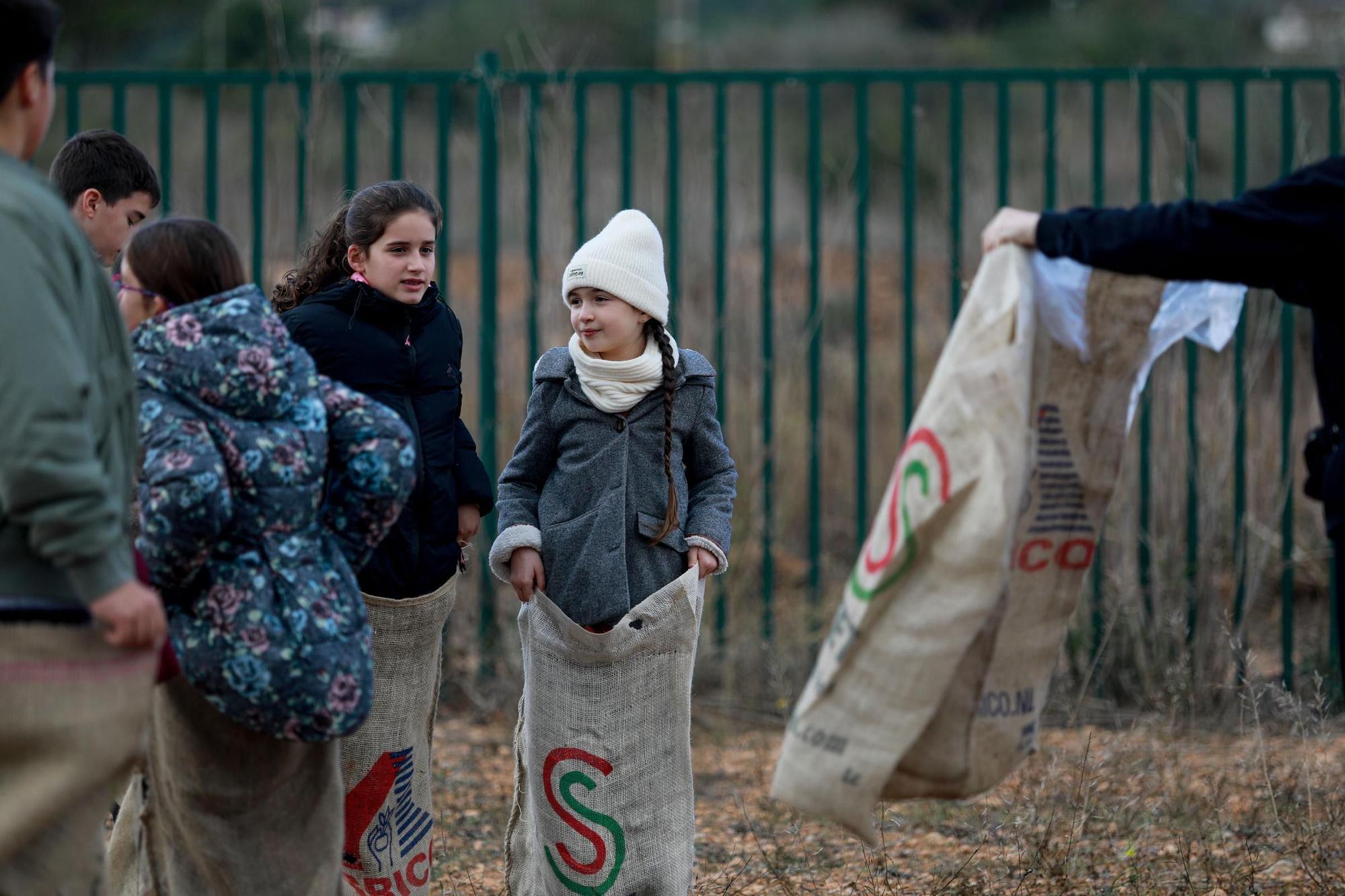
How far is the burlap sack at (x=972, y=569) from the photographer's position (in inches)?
97.9

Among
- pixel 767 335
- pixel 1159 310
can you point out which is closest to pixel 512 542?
pixel 1159 310

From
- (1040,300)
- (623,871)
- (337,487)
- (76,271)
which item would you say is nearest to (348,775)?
(623,871)

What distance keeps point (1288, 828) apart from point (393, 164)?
3.78 meters

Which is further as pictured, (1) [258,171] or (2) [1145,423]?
(1) [258,171]

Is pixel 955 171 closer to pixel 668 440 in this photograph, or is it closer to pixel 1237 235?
pixel 668 440

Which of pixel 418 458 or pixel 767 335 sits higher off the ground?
pixel 767 335

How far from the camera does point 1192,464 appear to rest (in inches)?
222

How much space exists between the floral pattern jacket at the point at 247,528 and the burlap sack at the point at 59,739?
0.20 m

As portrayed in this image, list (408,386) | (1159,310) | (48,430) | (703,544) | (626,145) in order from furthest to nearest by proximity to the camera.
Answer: (626,145) → (703,544) → (408,386) → (1159,310) → (48,430)

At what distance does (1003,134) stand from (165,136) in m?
3.12

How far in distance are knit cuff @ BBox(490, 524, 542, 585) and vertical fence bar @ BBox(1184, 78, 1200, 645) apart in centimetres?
318

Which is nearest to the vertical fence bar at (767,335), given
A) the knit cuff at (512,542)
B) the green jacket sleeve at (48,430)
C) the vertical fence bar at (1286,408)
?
the vertical fence bar at (1286,408)

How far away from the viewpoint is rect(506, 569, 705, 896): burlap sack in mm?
3240

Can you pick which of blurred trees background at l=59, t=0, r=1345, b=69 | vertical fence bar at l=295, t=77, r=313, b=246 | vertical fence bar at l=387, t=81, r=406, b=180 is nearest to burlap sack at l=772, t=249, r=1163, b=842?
vertical fence bar at l=387, t=81, r=406, b=180
